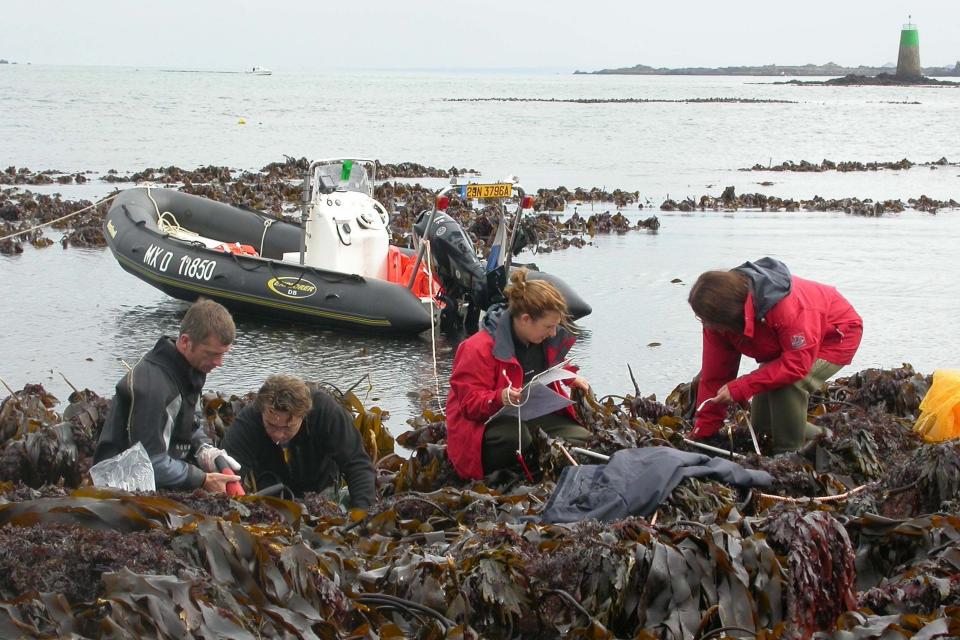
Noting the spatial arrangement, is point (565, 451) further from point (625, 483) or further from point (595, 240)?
point (595, 240)

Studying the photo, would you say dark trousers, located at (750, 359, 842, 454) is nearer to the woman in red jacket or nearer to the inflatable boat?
the woman in red jacket

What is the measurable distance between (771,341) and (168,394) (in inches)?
105

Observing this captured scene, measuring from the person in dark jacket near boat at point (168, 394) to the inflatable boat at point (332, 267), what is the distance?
18.3 ft

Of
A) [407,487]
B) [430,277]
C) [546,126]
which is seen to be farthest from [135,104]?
[407,487]

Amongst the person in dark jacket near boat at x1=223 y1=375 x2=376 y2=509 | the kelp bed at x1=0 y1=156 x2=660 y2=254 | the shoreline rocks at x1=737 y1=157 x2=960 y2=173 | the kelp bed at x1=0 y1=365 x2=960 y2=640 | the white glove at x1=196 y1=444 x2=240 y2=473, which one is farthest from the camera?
the shoreline rocks at x1=737 y1=157 x2=960 y2=173

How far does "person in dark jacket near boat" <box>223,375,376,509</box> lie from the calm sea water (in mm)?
2806

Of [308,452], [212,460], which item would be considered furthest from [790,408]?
[212,460]

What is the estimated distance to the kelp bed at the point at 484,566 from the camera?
9.45 feet

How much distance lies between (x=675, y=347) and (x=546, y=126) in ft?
133

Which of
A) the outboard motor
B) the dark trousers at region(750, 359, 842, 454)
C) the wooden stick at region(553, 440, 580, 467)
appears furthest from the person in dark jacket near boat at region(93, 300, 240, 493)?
the outboard motor

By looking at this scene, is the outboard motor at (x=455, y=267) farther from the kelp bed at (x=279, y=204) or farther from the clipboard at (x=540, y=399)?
the clipboard at (x=540, y=399)

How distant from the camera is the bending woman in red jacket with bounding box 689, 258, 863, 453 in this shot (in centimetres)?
509

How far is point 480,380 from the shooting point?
16.9 ft

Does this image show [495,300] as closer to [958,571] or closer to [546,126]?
[958,571]
